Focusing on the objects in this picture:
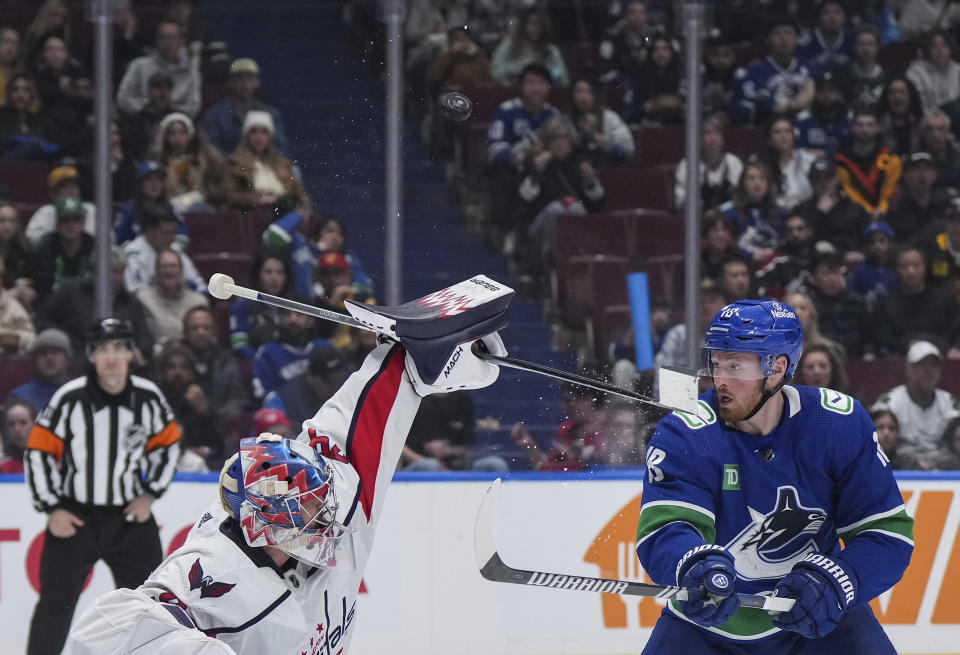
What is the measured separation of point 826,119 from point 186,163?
273 cm

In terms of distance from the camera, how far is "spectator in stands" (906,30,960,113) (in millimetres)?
6039

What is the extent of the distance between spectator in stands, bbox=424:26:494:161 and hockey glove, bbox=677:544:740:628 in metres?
2.76

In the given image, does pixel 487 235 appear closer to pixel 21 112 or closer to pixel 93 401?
pixel 93 401

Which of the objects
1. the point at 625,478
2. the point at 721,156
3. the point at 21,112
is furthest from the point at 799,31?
the point at 21,112

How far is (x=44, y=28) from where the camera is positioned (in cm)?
557

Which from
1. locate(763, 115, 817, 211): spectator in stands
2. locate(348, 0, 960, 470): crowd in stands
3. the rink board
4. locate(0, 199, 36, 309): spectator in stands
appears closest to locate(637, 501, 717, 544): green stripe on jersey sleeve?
locate(348, 0, 960, 470): crowd in stands

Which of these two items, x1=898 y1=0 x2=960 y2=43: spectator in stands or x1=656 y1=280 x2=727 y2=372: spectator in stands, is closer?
x1=656 y1=280 x2=727 y2=372: spectator in stands

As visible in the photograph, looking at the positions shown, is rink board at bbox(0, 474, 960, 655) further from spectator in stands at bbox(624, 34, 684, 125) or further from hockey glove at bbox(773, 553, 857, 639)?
hockey glove at bbox(773, 553, 857, 639)

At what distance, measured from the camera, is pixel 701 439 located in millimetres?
2609

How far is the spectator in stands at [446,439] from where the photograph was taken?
192 inches

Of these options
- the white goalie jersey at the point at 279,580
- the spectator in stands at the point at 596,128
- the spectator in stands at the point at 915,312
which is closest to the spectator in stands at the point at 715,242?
the spectator in stands at the point at 596,128

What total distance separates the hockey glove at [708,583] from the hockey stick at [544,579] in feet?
0.08

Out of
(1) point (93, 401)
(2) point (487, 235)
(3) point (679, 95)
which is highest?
(3) point (679, 95)

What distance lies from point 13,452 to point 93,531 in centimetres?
67
